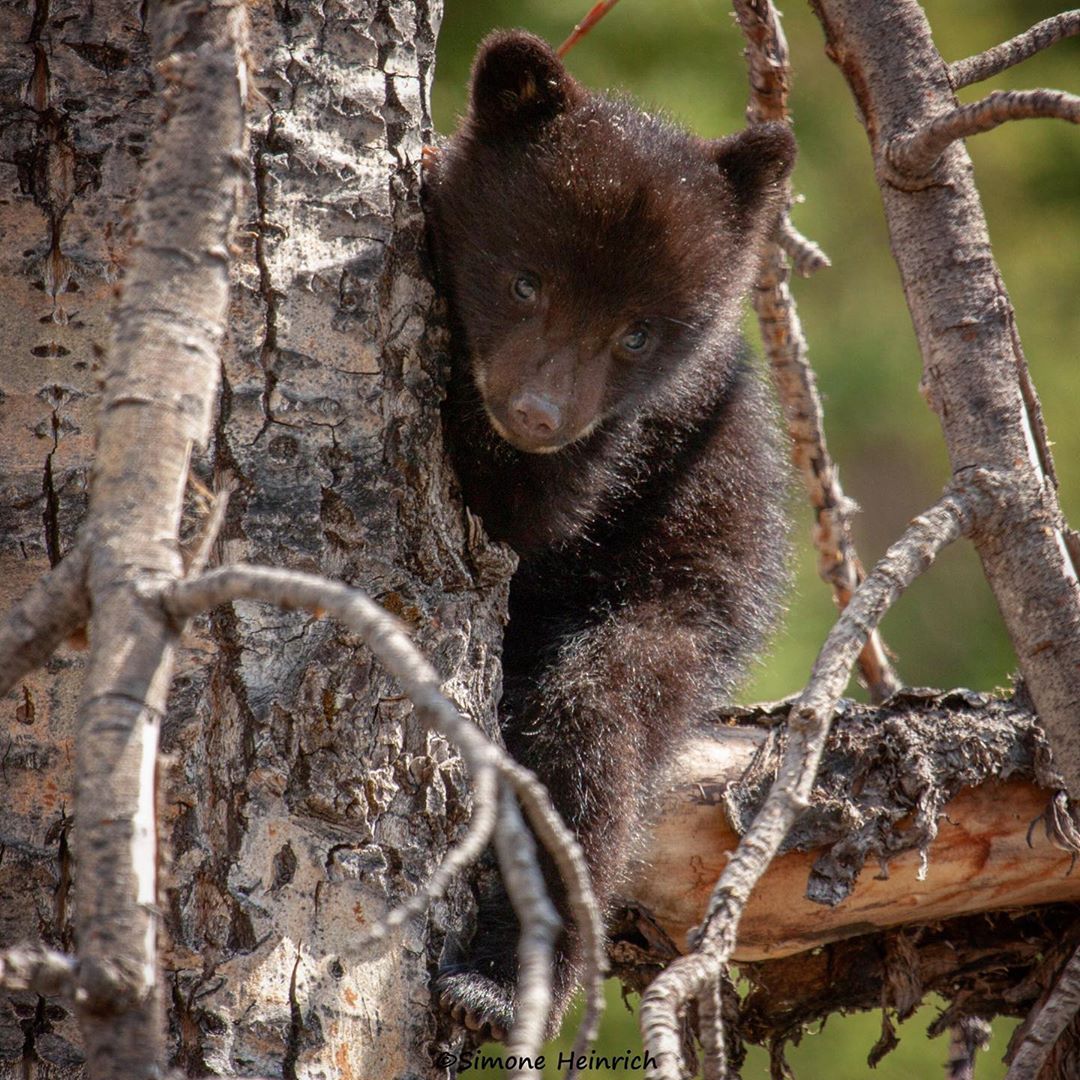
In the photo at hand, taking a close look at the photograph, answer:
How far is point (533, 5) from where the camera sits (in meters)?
5.08

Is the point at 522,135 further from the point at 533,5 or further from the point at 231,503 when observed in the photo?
the point at 533,5

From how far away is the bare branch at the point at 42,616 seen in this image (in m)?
1.05

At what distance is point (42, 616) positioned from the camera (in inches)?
41.6

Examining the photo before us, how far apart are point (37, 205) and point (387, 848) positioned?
969 mm

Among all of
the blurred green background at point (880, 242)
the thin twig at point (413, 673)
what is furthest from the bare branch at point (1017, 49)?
the blurred green background at point (880, 242)

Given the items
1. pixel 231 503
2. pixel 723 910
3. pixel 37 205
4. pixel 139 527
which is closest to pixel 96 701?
pixel 139 527

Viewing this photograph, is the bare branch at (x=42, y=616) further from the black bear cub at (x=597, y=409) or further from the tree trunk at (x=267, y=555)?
the black bear cub at (x=597, y=409)

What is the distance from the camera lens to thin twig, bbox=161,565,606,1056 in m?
0.91

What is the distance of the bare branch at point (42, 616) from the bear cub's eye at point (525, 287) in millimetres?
1584

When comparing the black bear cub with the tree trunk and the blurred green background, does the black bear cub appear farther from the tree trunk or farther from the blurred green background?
the blurred green background

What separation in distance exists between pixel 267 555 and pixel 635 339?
121 centimetres

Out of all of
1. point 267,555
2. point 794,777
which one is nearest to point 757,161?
point 267,555

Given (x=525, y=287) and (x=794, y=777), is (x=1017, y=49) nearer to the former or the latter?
(x=525, y=287)

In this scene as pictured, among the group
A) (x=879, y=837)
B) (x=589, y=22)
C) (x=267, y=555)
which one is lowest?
(x=879, y=837)
